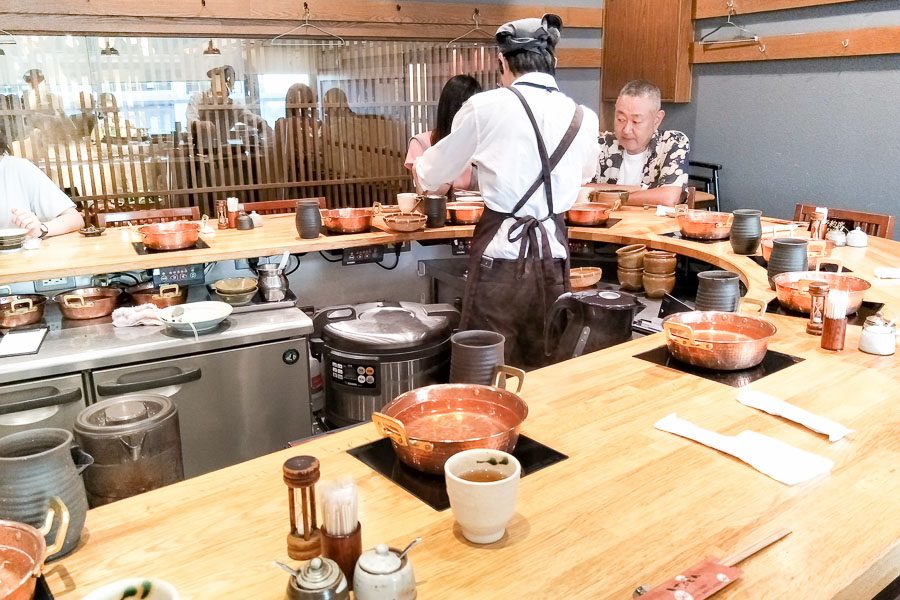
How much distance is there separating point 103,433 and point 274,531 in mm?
686

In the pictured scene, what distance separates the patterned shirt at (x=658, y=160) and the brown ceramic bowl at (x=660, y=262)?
1415 millimetres

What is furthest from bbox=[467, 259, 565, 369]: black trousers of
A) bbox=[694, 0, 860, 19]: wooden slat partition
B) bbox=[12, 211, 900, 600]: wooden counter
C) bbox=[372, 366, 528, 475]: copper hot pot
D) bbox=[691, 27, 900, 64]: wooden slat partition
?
bbox=[694, 0, 860, 19]: wooden slat partition

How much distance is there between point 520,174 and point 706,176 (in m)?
3.93

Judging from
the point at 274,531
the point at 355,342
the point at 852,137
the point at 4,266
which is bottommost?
the point at 355,342

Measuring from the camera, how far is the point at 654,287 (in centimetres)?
381

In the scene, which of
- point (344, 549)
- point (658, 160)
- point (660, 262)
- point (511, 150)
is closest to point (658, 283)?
point (660, 262)

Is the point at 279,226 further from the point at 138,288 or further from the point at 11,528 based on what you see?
the point at 11,528

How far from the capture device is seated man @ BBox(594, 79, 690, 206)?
493 centimetres

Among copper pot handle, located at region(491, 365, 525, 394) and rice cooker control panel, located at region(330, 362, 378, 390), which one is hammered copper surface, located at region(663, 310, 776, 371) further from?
rice cooker control panel, located at region(330, 362, 378, 390)

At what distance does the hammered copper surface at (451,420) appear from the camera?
1450 millimetres

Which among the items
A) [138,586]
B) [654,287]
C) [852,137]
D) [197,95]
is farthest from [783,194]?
[138,586]

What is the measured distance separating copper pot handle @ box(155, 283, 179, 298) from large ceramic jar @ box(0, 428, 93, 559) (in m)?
2.21

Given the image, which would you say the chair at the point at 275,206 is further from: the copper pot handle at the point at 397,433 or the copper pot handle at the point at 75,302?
the copper pot handle at the point at 397,433

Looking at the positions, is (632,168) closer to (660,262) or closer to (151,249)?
(660,262)
